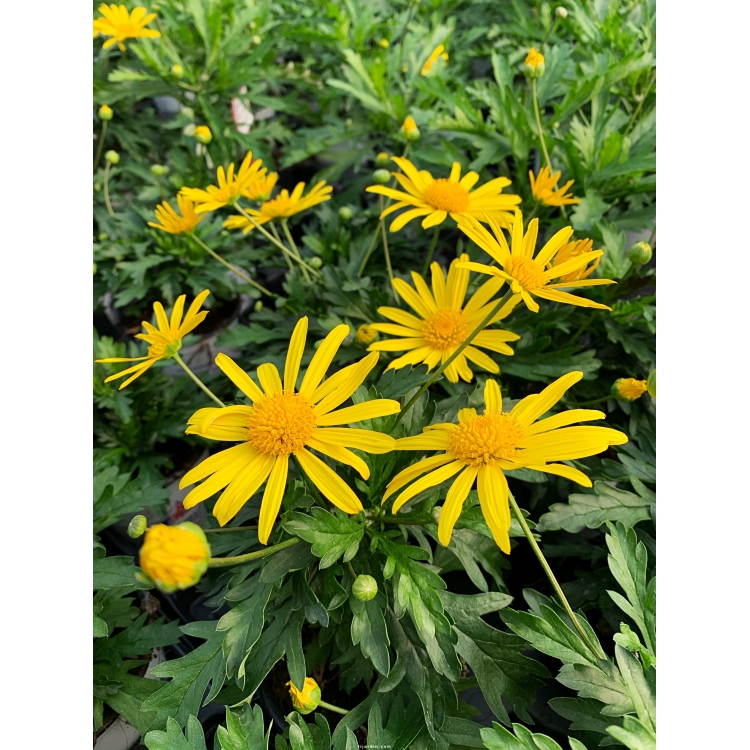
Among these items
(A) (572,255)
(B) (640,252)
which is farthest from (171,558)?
(B) (640,252)

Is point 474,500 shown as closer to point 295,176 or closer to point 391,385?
point 391,385

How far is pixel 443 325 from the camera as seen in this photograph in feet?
2.89

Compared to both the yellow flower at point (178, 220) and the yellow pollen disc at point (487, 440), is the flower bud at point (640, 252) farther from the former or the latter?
the yellow flower at point (178, 220)

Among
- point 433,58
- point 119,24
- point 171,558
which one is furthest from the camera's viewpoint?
point 433,58

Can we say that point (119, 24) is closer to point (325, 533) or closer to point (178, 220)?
point (178, 220)

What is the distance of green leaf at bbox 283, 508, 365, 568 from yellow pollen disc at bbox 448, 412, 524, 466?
0.16m

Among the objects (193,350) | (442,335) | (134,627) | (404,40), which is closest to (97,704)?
(134,627)

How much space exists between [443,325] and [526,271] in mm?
254

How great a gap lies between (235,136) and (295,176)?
60 cm

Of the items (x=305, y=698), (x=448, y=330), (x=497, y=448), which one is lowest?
(x=305, y=698)

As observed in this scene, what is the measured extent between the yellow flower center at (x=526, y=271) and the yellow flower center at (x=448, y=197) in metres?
0.34

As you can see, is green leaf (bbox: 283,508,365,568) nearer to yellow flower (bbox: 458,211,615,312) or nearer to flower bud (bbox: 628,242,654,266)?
yellow flower (bbox: 458,211,615,312)

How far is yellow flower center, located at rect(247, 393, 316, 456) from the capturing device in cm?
62

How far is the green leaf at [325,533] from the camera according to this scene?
24.0 inches
